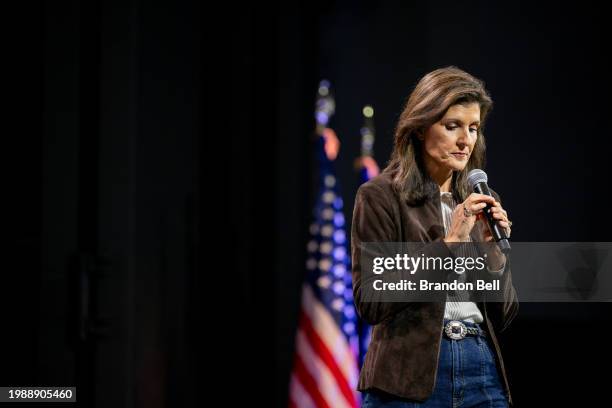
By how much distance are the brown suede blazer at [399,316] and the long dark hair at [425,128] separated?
28 mm

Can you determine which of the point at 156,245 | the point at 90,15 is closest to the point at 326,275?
the point at 156,245

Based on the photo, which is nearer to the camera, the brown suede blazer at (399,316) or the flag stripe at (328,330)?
the brown suede blazer at (399,316)

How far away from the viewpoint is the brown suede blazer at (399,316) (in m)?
1.43

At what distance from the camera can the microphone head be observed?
4.88 ft

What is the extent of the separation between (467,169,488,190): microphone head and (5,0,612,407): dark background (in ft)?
1.35

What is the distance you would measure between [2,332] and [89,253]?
406 mm

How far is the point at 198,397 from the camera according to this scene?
118 inches

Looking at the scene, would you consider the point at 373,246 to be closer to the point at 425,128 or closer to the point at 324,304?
the point at 425,128

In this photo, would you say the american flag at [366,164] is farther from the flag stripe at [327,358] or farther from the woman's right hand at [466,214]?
the woman's right hand at [466,214]

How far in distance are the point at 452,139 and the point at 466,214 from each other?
0.58 ft

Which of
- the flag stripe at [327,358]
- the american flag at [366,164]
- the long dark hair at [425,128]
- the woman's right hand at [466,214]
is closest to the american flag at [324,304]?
the flag stripe at [327,358]

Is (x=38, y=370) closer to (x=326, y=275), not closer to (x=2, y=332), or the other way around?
(x=2, y=332)

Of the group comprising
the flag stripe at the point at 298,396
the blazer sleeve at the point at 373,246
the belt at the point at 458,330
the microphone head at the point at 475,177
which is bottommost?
the flag stripe at the point at 298,396

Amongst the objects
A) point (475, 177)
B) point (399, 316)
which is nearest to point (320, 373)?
point (399, 316)
